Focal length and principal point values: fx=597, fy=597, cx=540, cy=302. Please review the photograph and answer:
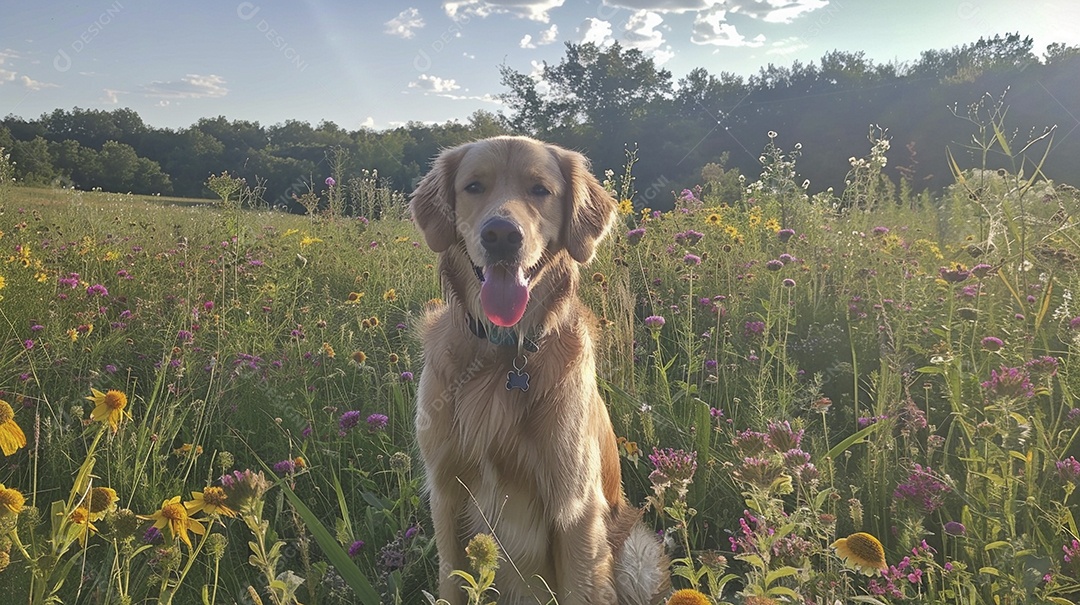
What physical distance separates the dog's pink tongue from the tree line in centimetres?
402

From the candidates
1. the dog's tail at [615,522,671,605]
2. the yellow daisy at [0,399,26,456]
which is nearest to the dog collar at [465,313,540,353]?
the dog's tail at [615,522,671,605]

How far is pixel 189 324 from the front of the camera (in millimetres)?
2850

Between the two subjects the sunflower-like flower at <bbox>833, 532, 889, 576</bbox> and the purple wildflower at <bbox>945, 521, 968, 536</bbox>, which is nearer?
the sunflower-like flower at <bbox>833, 532, 889, 576</bbox>

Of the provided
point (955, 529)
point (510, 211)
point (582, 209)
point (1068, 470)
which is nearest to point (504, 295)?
point (510, 211)

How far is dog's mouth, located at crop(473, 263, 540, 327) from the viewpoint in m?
2.03

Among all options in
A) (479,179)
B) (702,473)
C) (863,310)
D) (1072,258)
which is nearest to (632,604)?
(702,473)

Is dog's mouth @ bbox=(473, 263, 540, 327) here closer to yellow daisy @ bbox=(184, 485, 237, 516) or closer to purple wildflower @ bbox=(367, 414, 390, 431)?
purple wildflower @ bbox=(367, 414, 390, 431)

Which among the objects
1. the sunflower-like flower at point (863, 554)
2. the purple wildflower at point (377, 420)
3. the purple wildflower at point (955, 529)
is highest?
the sunflower-like flower at point (863, 554)

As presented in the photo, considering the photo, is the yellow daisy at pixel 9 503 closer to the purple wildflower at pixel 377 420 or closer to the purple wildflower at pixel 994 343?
the purple wildflower at pixel 377 420

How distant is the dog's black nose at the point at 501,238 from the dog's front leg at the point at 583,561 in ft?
2.87

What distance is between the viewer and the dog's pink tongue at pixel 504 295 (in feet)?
6.65

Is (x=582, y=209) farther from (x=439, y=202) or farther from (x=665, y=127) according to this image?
(x=665, y=127)

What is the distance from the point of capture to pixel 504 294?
2.04 metres

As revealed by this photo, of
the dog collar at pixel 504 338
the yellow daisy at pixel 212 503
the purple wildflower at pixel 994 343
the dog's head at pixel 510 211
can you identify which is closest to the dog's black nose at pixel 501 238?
the dog's head at pixel 510 211
